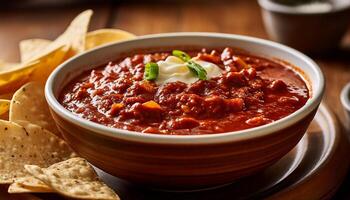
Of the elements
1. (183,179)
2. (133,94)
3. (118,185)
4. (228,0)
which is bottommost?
(228,0)

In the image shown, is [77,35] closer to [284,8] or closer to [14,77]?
[14,77]

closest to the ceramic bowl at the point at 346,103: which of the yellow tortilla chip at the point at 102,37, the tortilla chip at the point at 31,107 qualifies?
the yellow tortilla chip at the point at 102,37

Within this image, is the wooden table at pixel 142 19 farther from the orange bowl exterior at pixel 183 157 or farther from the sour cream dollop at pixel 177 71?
the orange bowl exterior at pixel 183 157

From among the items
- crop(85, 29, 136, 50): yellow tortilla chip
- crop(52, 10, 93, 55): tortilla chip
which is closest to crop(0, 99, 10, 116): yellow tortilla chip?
crop(52, 10, 93, 55): tortilla chip

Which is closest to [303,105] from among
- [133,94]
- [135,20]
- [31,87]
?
[133,94]

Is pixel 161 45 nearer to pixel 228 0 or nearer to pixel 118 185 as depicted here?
pixel 118 185

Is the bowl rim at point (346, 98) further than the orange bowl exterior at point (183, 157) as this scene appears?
Yes

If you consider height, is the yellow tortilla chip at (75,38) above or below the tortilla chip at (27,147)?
above

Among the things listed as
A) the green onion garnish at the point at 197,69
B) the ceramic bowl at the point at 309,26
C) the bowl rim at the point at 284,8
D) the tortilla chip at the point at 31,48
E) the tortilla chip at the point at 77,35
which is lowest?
the ceramic bowl at the point at 309,26
